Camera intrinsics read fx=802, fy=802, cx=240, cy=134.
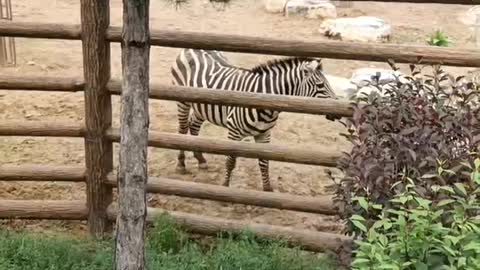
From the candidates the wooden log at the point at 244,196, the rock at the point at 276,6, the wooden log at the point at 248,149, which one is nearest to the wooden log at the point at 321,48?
the wooden log at the point at 248,149

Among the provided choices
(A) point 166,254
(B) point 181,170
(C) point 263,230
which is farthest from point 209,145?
(B) point 181,170

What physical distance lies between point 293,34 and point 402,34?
1425mm

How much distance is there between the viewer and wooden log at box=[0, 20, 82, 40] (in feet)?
14.1

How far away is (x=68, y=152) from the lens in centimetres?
644

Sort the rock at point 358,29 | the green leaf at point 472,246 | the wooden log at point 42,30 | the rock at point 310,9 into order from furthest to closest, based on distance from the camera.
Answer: the rock at point 310,9 → the rock at point 358,29 → the wooden log at point 42,30 → the green leaf at point 472,246

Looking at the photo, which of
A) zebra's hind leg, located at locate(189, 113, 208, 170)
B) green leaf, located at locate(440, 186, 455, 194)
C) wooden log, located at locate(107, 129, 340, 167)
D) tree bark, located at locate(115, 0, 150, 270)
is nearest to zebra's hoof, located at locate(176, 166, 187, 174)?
zebra's hind leg, located at locate(189, 113, 208, 170)

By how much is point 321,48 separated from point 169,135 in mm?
984

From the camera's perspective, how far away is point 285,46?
407 cm

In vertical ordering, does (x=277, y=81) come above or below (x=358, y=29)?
above

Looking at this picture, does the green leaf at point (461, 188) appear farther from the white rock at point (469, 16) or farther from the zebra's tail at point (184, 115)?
the white rock at point (469, 16)

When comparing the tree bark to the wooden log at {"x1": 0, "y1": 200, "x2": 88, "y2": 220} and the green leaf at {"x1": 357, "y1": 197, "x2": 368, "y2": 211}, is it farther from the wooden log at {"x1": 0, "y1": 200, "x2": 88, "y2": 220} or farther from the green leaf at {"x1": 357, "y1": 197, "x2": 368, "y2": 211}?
the wooden log at {"x1": 0, "y1": 200, "x2": 88, "y2": 220}

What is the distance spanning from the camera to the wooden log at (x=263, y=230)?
164 inches

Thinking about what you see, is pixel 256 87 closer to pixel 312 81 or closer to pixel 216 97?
pixel 312 81

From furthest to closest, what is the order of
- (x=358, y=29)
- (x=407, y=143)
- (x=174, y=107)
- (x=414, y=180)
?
1. (x=358, y=29)
2. (x=174, y=107)
3. (x=407, y=143)
4. (x=414, y=180)
